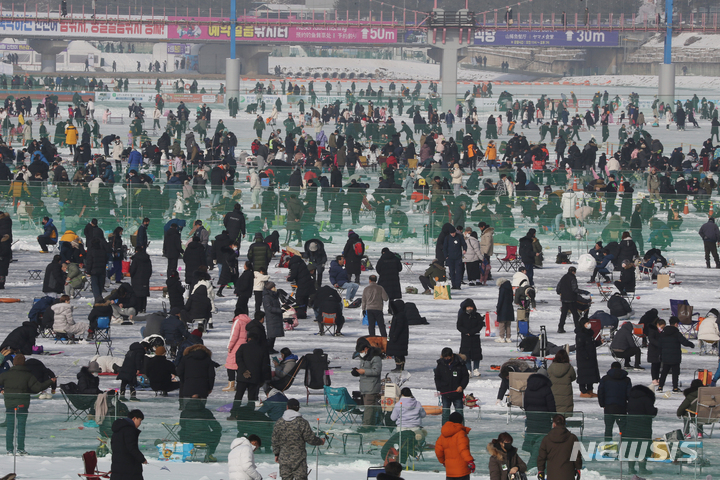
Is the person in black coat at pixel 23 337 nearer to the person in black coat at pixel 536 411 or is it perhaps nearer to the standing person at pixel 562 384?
the person in black coat at pixel 536 411

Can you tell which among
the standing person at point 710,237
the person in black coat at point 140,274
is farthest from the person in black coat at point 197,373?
the standing person at point 710,237

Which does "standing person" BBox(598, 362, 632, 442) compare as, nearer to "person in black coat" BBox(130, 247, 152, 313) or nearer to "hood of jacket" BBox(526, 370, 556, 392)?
"hood of jacket" BBox(526, 370, 556, 392)

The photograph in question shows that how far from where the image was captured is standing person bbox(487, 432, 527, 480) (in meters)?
11.0

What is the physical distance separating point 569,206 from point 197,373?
15.5m

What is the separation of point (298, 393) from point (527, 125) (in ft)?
123

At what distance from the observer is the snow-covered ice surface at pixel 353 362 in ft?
38.7

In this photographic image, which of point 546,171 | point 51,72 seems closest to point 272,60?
point 51,72

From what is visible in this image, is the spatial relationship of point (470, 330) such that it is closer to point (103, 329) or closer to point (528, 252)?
point (103, 329)

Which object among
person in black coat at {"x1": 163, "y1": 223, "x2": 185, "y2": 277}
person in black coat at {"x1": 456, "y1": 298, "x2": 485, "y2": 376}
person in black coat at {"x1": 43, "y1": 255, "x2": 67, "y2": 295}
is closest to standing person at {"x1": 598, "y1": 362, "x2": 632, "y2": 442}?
person in black coat at {"x1": 456, "y1": 298, "x2": 485, "y2": 376}

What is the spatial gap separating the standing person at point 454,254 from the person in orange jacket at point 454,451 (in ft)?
39.8

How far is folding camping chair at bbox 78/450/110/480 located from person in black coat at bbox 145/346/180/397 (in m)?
2.80

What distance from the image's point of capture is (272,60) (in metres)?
103

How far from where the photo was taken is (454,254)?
23.0 meters

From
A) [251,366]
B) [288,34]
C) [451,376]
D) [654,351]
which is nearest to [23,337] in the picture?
[251,366]
